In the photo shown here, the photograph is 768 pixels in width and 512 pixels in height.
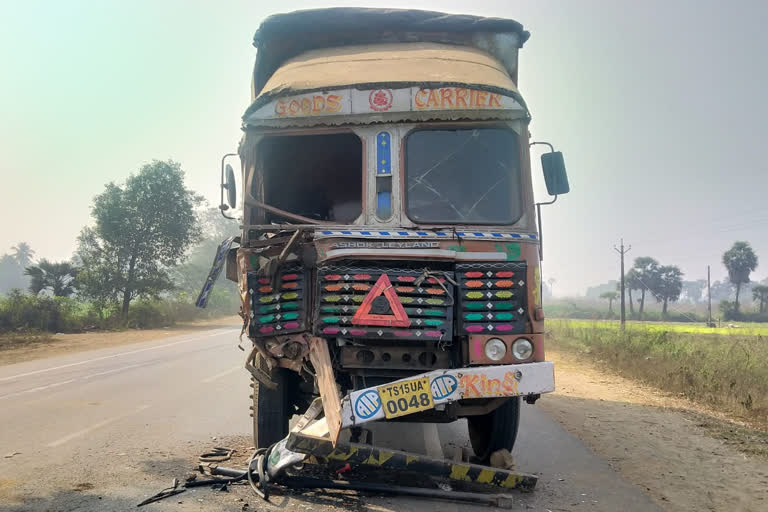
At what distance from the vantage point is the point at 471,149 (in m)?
4.68

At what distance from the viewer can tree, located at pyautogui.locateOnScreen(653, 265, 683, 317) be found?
252ft

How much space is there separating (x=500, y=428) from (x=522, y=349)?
1.33 metres

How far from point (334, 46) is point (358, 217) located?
1833mm

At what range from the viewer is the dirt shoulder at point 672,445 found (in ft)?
15.7

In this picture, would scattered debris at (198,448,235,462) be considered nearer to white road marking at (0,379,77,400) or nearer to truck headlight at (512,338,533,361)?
truck headlight at (512,338,533,361)

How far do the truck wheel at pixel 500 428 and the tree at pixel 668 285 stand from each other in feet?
258

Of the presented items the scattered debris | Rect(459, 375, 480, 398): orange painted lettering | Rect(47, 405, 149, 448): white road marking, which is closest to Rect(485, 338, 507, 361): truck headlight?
Rect(459, 375, 480, 398): orange painted lettering

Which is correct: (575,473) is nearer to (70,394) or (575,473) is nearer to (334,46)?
(334,46)

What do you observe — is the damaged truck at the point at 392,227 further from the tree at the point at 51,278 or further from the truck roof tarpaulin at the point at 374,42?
the tree at the point at 51,278

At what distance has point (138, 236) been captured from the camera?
29.6 metres

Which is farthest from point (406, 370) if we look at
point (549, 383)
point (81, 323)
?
point (81, 323)

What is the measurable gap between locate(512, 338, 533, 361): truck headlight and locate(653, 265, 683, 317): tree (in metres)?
79.9

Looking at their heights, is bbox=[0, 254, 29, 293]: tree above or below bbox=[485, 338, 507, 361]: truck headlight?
above

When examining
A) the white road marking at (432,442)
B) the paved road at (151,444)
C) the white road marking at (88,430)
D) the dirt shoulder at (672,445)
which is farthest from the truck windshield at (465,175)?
the white road marking at (88,430)
